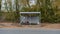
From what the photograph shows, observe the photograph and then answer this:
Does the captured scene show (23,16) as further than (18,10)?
No

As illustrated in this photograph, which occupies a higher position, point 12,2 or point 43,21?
point 12,2

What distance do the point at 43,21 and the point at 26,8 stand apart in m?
1.58

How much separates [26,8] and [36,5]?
78 cm

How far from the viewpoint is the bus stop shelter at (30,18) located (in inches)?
434

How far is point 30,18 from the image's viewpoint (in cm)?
1111

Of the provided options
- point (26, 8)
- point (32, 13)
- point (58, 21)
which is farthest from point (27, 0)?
point (58, 21)

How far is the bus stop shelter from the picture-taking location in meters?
11.0

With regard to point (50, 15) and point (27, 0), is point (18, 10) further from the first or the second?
point (50, 15)

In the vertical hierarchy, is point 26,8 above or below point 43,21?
above

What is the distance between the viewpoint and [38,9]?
1208 cm

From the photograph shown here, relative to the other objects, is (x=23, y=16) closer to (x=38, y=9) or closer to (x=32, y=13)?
(x=32, y=13)

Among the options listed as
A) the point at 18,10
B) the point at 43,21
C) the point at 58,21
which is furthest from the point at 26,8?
the point at 58,21

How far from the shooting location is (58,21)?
1198 centimetres

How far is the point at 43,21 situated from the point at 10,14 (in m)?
2.48
